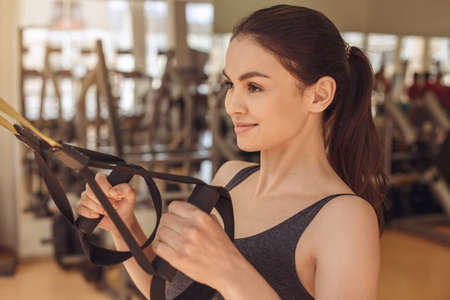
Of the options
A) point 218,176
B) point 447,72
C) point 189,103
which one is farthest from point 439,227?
point 218,176

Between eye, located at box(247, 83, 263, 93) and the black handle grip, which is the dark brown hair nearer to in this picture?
eye, located at box(247, 83, 263, 93)

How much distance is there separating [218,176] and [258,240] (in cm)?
32

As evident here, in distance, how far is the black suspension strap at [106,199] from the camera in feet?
2.23

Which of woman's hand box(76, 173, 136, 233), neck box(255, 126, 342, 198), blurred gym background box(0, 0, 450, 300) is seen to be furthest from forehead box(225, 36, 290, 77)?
blurred gym background box(0, 0, 450, 300)

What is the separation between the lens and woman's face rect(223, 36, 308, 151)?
2.98 ft

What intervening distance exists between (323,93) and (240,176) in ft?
1.03

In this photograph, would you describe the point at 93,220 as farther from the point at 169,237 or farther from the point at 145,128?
the point at 145,128

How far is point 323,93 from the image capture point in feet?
3.26

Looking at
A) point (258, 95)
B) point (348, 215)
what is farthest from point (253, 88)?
point (348, 215)

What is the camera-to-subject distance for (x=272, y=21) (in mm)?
962

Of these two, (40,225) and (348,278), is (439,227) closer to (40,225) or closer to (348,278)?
(40,225)

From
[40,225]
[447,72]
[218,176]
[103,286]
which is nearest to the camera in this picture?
[218,176]

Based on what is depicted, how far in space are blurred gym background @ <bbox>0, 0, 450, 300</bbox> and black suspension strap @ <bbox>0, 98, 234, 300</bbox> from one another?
1.71m

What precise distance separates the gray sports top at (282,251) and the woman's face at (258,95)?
5.7 inches
